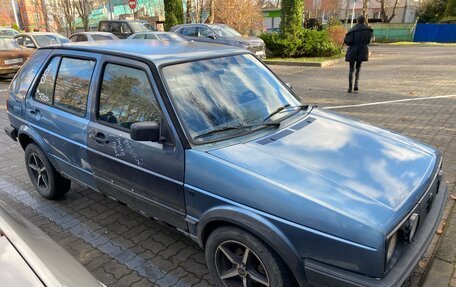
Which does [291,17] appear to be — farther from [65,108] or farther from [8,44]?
[65,108]

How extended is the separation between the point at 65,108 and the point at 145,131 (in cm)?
149

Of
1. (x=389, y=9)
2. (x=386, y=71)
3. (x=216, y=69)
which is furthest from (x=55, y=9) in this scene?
(x=389, y=9)

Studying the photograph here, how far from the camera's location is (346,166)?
2.40m

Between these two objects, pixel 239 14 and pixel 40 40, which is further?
pixel 239 14

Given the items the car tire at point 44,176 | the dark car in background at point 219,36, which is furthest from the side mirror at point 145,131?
the dark car in background at point 219,36

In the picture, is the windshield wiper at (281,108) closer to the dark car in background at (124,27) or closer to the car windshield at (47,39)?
the car windshield at (47,39)

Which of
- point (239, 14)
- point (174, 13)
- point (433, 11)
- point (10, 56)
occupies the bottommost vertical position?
point (10, 56)

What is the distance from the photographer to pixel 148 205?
2.97 metres

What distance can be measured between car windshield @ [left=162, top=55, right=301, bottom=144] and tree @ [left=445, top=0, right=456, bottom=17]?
42856mm

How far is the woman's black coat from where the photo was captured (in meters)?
9.15

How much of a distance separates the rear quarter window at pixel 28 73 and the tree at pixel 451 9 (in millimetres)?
43682

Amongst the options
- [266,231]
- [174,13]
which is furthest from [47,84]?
[174,13]

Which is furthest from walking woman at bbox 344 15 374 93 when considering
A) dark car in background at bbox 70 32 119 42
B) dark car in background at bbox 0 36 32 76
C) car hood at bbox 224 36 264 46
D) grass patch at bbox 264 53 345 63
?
dark car in background at bbox 0 36 32 76

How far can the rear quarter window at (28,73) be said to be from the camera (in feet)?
13.1
